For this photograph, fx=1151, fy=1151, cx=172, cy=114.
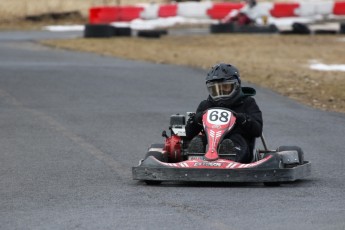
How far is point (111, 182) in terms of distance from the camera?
968 cm

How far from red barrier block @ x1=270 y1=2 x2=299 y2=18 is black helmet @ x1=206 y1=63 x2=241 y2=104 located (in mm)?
31629

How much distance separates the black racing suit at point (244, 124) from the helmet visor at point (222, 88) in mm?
83

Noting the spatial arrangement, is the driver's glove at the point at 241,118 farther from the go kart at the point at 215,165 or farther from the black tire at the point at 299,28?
the black tire at the point at 299,28

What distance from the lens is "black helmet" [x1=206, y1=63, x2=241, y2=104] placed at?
33.1 ft

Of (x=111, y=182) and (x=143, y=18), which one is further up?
(x=111, y=182)

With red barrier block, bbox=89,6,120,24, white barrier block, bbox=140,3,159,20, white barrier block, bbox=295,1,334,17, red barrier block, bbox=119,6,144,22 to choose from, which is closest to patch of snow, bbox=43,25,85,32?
red barrier block, bbox=89,6,120,24

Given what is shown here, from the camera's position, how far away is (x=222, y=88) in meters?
10.1

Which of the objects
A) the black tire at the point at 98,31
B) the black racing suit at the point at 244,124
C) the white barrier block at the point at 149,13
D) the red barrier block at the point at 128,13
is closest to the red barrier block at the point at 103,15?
the red barrier block at the point at 128,13

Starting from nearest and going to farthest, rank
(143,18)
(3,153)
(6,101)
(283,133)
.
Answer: (3,153)
(283,133)
(6,101)
(143,18)

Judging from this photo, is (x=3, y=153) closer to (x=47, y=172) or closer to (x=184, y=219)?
(x=47, y=172)

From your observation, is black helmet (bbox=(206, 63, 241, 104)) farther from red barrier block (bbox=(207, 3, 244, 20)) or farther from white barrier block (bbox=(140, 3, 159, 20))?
red barrier block (bbox=(207, 3, 244, 20))

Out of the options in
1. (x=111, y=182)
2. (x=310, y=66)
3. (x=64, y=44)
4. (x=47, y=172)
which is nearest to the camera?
(x=111, y=182)

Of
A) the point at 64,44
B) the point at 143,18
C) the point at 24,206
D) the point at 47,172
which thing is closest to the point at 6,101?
the point at 47,172

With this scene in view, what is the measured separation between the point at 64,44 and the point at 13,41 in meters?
2.30
